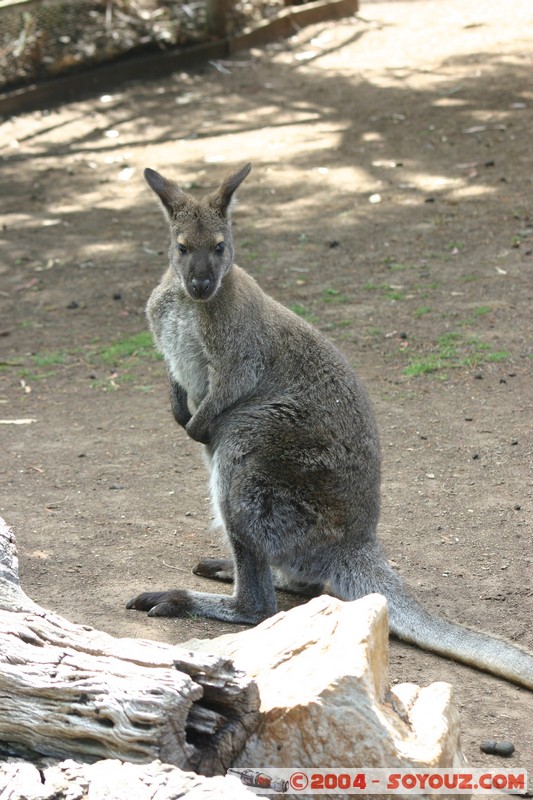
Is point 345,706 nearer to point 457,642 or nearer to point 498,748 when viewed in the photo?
point 498,748

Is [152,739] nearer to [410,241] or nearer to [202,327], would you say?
[202,327]

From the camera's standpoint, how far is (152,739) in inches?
91.7

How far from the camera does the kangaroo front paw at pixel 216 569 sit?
14.2 feet

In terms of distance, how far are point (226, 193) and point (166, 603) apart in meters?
1.69

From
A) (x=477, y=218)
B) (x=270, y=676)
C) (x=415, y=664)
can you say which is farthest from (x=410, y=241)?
(x=270, y=676)

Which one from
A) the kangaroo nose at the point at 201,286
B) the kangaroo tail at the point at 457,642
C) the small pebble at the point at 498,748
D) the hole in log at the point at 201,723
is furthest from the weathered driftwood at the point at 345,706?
the kangaroo nose at the point at 201,286

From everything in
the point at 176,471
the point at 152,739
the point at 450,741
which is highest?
the point at 152,739

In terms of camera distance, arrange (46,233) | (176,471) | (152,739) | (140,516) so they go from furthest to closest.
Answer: (46,233)
(176,471)
(140,516)
(152,739)

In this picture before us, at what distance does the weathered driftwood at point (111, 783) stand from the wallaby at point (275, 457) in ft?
5.03

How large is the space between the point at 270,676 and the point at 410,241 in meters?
5.89

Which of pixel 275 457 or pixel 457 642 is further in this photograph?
pixel 275 457

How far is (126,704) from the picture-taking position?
2367 mm

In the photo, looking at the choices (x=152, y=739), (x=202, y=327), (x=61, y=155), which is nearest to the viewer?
(x=152, y=739)

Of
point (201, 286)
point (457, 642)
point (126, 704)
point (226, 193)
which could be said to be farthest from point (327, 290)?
point (126, 704)
